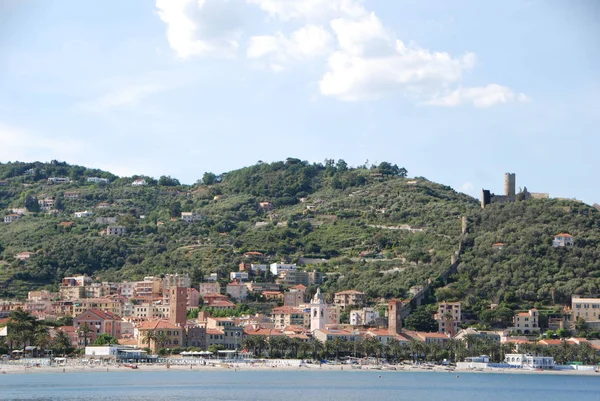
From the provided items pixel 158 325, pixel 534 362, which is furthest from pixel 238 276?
pixel 534 362

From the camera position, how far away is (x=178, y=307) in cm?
11538

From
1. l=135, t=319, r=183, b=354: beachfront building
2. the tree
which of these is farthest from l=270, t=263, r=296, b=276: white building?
l=135, t=319, r=183, b=354: beachfront building

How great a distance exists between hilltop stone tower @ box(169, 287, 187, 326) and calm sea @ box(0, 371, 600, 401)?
1326cm

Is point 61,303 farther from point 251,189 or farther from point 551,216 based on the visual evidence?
point 251,189

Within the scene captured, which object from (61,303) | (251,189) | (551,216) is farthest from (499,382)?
(251,189)

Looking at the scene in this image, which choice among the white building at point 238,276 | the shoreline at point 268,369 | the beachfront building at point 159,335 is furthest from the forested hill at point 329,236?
the beachfront building at point 159,335

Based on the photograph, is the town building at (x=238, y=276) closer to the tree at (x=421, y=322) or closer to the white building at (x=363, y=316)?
the white building at (x=363, y=316)

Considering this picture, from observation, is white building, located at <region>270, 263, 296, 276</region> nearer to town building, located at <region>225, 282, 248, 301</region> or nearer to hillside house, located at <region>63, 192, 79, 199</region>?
town building, located at <region>225, 282, 248, 301</region>

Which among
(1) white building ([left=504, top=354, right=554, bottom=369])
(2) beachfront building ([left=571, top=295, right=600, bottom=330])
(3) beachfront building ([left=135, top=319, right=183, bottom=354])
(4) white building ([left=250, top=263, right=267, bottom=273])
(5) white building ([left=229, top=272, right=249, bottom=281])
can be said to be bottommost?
(1) white building ([left=504, top=354, right=554, bottom=369])

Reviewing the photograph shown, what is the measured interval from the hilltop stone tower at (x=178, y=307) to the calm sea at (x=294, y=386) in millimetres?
13264

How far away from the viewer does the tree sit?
11738cm

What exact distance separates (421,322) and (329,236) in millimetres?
38311

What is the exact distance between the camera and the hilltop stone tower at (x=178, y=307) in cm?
11525

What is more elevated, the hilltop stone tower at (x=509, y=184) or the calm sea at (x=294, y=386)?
the hilltop stone tower at (x=509, y=184)
